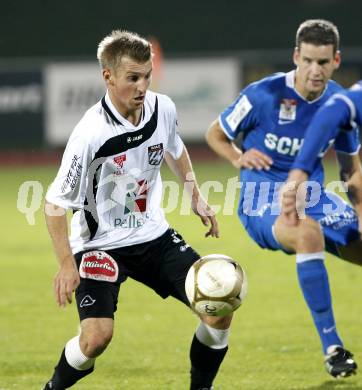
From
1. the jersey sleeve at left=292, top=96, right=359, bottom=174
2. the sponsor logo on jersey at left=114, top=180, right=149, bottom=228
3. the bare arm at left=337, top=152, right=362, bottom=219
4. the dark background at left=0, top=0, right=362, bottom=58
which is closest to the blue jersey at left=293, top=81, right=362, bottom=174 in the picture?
the jersey sleeve at left=292, top=96, right=359, bottom=174

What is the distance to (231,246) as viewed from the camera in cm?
1088

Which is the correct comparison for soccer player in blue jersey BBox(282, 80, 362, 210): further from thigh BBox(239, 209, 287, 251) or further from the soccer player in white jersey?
thigh BBox(239, 209, 287, 251)

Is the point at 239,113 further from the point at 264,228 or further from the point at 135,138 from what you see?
the point at 135,138

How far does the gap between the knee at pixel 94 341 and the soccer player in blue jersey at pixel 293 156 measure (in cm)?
129

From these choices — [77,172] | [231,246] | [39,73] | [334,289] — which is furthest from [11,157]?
[77,172]

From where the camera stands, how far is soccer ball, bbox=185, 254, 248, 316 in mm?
4789

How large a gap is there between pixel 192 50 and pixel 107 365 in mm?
19353

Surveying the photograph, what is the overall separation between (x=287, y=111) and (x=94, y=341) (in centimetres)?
234

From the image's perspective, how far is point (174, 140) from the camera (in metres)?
5.32

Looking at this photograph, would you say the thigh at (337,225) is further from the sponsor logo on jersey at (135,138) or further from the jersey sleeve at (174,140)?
the sponsor logo on jersey at (135,138)

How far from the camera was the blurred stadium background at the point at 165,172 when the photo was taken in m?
6.05

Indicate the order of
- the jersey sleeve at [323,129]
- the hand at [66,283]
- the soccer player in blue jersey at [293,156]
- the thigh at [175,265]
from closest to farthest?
1. the hand at [66,283]
2. the jersey sleeve at [323,129]
3. the thigh at [175,265]
4. the soccer player in blue jersey at [293,156]

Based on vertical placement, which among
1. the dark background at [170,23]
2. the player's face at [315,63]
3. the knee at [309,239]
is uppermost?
the player's face at [315,63]

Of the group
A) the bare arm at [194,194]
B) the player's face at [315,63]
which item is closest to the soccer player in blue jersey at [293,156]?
the player's face at [315,63]
